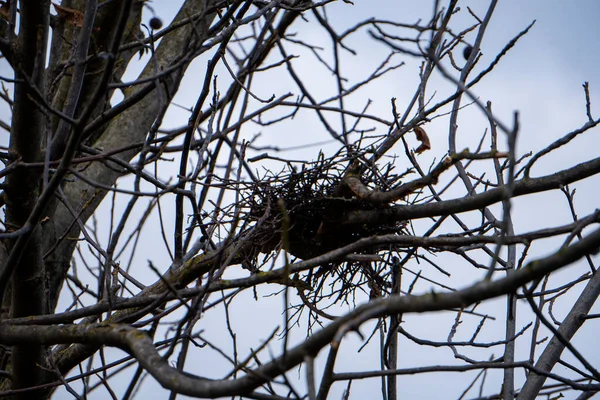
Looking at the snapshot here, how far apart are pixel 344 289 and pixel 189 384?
61.7 inches

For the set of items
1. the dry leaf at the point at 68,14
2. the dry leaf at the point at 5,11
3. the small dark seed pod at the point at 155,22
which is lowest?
the dry leaf at the point at 5,11

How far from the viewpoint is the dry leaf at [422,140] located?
2656 mm

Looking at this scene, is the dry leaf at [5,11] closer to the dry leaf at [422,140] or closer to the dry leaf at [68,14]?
the dry leaf at [68,14]

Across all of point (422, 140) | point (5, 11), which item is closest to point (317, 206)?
point (422, 140)

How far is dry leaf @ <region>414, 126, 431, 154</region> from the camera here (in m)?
2.66

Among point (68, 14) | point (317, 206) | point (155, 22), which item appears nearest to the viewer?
point (317, 206)

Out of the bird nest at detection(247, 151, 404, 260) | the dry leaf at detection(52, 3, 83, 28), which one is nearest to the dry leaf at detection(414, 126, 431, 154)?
the bird nest at detection(247, 151, 404, 260)

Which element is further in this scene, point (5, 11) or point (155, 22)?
point (155, 22)

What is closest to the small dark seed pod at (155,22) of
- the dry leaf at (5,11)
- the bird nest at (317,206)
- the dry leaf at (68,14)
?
the dry leaf at (68,14)

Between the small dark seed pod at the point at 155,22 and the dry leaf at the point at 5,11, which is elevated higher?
the small dark seed pod at the point at 155,22

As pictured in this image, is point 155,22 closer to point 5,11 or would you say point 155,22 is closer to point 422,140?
point 5,11

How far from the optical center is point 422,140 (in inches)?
105

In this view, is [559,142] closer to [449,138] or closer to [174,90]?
[449,138]

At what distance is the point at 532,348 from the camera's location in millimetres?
2582
